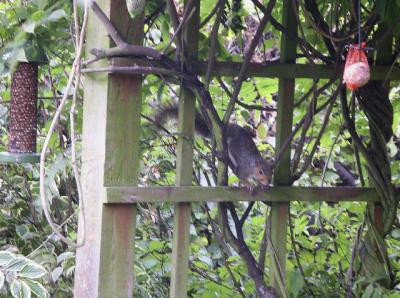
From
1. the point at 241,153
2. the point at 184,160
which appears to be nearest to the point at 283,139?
the point at 184,160

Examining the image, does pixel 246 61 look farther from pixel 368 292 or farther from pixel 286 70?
pixel 368 292

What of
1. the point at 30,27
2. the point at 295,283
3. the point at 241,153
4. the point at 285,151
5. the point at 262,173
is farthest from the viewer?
the point at 241,153

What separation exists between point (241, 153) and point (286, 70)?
0.67 m

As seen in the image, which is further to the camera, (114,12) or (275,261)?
(275,261)

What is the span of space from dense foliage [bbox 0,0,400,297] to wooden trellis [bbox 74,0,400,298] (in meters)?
0.13

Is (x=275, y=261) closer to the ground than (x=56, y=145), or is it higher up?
closer to the ground

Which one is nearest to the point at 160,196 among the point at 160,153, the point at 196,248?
the point at 196,248

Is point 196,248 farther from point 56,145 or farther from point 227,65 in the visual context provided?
point 227,65

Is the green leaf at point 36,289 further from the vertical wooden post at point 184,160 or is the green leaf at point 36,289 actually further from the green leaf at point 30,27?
the green leaf at point 30,27

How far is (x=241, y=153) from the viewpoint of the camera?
231 centimetres

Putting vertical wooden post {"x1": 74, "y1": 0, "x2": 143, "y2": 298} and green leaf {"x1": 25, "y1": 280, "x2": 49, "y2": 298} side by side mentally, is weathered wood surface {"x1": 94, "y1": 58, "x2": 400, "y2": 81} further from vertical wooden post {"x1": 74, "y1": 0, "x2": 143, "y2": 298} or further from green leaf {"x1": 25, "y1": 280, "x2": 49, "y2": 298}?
green leaf {"x1": 25, "y1": 280, "x2": 49, "y2": 298}

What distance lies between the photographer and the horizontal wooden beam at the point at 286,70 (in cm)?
162

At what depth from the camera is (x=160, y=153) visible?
271cm

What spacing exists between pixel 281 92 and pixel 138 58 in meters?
0.40
